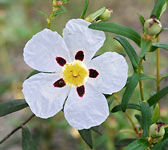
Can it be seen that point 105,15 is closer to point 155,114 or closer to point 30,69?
point 155,114

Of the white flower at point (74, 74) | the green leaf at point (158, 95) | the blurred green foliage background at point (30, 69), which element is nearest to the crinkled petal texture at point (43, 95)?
the white flower at point (74, 74)

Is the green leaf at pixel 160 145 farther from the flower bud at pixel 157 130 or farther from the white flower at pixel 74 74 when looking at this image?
the white flower at pixel 74 74

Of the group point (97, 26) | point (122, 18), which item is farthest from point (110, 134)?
point (122, 18)

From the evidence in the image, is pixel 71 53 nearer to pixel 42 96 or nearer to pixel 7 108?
pixel 42 96

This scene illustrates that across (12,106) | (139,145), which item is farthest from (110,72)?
(12,106)

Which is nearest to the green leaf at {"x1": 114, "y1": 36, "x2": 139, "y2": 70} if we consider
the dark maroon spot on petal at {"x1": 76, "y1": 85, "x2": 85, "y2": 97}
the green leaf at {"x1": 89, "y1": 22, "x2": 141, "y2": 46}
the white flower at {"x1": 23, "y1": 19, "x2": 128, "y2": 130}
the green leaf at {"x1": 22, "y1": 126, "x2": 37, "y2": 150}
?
the green leaf at {"x1": 89, "y1": 22, "x2": 141, "y2": 46}
